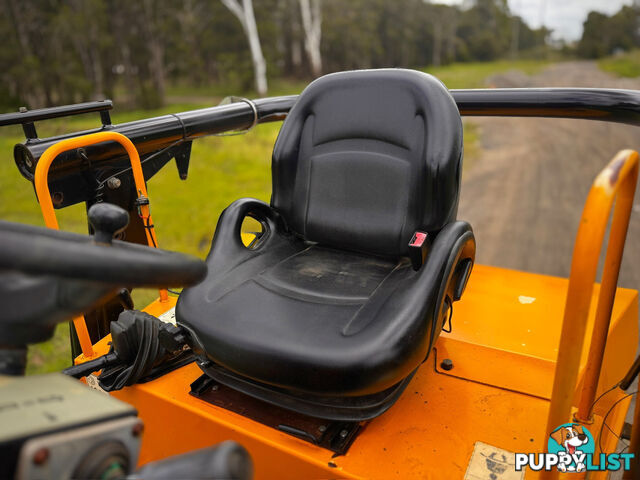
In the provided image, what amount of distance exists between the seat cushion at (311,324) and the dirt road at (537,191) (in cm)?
299

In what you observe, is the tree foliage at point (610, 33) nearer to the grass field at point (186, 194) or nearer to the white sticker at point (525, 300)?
the grass field at point (186, 194)

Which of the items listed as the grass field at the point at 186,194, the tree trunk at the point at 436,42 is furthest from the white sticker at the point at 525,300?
the tree trunk at the point at 436,42

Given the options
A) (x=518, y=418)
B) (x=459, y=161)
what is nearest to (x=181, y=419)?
(x=518, y=418)

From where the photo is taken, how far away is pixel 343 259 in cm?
202

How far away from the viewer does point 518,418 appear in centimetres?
155

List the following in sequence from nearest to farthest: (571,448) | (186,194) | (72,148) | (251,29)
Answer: (571,448)
(72,148)
(186,194)
(251,29)

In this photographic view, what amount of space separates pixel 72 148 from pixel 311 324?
3.59ft

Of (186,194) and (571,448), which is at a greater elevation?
(571,448)

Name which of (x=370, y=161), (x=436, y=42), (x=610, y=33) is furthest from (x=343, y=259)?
(x=610, y=33)

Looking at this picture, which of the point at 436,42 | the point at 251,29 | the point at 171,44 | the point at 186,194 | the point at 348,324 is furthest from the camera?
the point at 436,42

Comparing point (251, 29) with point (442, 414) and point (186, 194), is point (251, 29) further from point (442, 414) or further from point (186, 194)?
point (442, 414)

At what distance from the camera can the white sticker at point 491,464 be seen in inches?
52.6

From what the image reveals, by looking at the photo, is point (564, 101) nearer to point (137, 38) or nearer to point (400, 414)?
point (400, 414)

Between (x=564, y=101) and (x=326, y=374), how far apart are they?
5.63 feet
